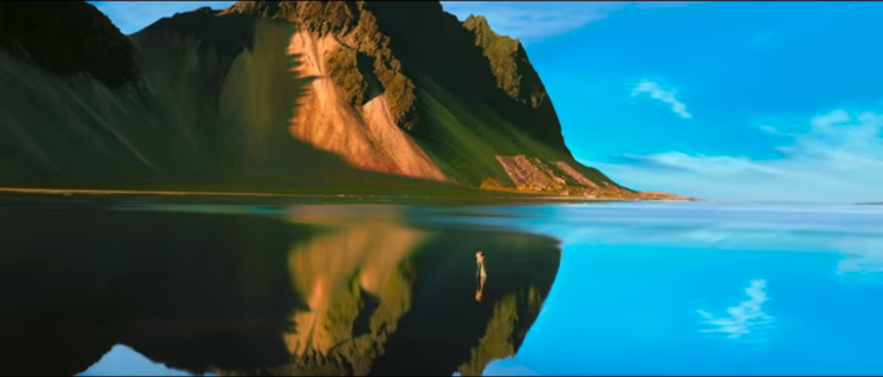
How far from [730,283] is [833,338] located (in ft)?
34.1

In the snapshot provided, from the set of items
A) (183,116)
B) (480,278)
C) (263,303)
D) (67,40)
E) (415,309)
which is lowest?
(263,303)

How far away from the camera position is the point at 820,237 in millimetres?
60156

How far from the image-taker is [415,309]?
787 inches

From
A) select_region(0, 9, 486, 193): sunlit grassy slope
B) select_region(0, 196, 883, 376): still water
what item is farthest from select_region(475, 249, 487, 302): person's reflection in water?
select_region(0, 9, 486, 193): sunlit grassy slope

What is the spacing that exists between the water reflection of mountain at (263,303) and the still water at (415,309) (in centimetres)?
7

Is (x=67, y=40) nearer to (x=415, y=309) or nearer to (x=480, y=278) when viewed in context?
(x=480, y=278)

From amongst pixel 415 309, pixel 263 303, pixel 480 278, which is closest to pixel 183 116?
pixel 480 278

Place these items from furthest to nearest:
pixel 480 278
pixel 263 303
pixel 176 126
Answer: pixel 176 126 → pixel 480 278 → pixel 263 303

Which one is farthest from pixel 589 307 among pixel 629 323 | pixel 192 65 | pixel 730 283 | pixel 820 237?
pixel 192 65

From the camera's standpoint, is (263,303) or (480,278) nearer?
(263,303)

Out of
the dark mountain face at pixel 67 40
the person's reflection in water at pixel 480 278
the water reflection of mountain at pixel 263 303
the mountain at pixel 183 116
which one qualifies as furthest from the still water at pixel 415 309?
the dark mountain face at pixel 67 40

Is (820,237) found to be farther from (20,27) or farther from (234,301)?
(20,27)

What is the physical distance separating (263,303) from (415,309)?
13.2ft

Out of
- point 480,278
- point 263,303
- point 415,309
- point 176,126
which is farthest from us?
point 176,126
